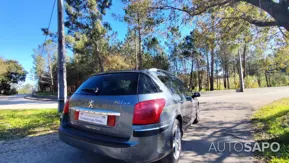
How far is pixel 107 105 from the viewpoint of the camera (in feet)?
8.48

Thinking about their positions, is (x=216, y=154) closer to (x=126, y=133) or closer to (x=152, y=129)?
(x=152, y=129)

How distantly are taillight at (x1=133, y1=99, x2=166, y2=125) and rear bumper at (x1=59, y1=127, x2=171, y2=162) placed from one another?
144 mm

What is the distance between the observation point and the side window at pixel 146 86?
105 inches

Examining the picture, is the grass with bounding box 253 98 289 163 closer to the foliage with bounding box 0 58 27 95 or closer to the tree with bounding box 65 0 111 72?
the tree with bounding box 65 0 111 72

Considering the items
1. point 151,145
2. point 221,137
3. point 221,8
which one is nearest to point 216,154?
point 221,137

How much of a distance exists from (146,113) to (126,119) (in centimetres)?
28

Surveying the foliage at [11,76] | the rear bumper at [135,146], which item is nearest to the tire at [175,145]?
the rear bumper at [135,146]

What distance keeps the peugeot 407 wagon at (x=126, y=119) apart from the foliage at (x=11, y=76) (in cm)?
4576

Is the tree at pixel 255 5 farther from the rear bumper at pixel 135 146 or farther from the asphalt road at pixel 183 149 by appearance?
the rear bumper at pixel 135 146

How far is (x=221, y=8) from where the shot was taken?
6312 mm

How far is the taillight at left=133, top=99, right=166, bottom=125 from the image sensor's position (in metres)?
2.44

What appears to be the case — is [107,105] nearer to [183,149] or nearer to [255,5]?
[183,149]

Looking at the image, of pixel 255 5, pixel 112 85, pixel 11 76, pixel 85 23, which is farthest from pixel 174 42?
pixel 11 76

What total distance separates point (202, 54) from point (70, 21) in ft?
63.8
